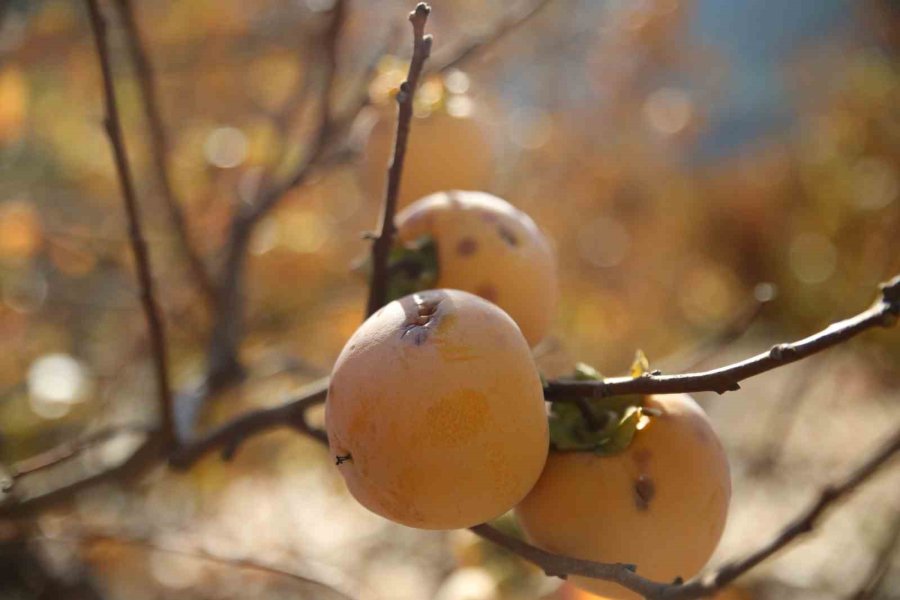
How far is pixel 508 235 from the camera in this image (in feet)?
2.41

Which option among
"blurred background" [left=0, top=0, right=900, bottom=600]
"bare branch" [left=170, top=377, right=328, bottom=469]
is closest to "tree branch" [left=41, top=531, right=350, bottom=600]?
"blurred background" [left=0, top=0, right=900, bottom=600]

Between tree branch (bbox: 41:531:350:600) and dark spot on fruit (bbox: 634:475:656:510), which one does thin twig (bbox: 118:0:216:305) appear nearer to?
tree branch (bbox: 41:531:350:600)

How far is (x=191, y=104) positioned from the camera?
2127mm

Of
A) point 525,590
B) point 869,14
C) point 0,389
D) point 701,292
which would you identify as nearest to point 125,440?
point 0,389

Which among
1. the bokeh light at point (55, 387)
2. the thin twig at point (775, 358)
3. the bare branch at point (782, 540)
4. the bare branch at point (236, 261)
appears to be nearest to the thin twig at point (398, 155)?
the thin twig at point (775, 358)

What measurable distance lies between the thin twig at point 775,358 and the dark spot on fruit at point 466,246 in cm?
22

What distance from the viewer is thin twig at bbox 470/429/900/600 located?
0.49m

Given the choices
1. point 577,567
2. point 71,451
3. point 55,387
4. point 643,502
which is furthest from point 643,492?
point 55,387

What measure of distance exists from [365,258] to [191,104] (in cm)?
152

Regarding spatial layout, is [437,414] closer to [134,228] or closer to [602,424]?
[602,424]

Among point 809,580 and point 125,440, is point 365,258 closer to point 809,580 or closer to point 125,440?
point 125,440

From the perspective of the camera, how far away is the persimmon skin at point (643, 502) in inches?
23.9

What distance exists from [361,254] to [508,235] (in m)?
0.51

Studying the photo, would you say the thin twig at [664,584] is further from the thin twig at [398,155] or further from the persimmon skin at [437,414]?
the thin twig at [398,155]
